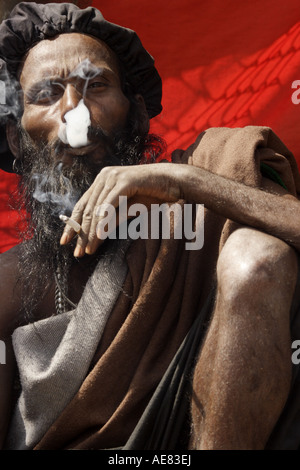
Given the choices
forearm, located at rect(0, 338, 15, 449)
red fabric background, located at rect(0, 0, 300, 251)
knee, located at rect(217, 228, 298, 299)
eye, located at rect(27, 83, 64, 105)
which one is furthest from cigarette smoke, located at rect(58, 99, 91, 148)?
red fabric background, located at rect(0, 0, 300, 251)

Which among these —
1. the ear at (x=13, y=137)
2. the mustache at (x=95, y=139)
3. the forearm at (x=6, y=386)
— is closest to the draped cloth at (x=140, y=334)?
the forearm at (x=6, y=386)

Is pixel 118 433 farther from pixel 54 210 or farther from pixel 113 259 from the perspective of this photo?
pixel 54 210

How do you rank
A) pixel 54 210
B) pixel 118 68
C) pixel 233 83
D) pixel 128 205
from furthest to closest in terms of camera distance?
1. pixel 233 83
2. pixel 118 68
3. pixel 54 210
4. pixel 128 205

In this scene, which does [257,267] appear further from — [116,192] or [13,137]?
[13,137]

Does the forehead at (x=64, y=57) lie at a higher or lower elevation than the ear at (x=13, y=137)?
higher

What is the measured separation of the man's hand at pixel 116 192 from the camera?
70.1 inches

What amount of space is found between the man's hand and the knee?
28cm

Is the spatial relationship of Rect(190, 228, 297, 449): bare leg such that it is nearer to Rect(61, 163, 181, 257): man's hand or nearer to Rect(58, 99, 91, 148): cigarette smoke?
Rect(61, 163, 181, 257): man's hand

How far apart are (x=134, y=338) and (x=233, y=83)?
1756mm

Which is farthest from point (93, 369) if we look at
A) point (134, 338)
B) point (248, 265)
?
point (248, 265)

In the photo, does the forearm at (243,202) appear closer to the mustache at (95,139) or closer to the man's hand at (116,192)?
the man's hand at (116,192)

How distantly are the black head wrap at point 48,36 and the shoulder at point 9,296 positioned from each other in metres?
0.49

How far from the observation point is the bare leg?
150 centimetres

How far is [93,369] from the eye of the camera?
1.92 metres
